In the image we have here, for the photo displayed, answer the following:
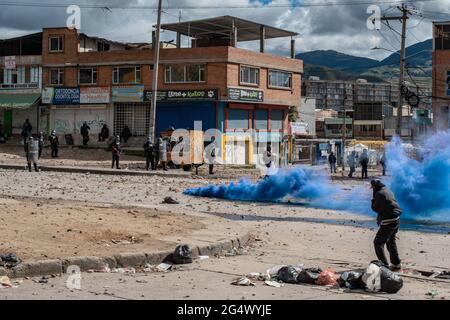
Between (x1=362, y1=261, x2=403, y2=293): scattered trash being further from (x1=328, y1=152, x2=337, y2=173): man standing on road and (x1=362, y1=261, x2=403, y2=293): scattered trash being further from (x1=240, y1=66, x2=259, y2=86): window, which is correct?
(x1=240, y1=66, x2=259, y2=86): window

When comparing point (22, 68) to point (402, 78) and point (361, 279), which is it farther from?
point (361, 279)

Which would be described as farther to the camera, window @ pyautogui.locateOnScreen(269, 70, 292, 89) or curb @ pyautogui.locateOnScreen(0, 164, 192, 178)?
window @ pyautogui.locateOnScreen(269, 70, 292, 89)

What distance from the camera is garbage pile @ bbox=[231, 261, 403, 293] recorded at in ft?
29.7

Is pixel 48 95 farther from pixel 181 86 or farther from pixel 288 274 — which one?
pixel 288 274

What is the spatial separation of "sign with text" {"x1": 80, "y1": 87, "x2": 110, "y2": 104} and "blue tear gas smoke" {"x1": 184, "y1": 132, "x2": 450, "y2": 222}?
28.6m

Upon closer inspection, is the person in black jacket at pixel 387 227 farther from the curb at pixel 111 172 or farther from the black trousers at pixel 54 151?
the black trousers at pixel 54 151

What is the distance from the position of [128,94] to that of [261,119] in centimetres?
1088

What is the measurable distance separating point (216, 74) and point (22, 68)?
17.8 m

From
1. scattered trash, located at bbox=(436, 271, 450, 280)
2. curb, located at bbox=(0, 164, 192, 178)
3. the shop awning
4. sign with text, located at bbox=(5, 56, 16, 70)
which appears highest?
sign with text, located at bbox=(5, 56, 16, 70)

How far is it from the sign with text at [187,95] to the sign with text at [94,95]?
3.98 m

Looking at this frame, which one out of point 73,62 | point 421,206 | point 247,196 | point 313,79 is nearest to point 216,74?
point 73,62

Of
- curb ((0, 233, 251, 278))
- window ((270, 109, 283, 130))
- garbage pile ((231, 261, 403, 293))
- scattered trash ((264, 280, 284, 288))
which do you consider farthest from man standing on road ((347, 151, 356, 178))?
scattered trash ((264, 280, 284, 288))

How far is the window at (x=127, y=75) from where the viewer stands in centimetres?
5181

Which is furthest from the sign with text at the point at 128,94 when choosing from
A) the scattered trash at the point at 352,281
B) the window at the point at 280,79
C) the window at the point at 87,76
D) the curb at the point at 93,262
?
the scattered trash at the point at 352,281
